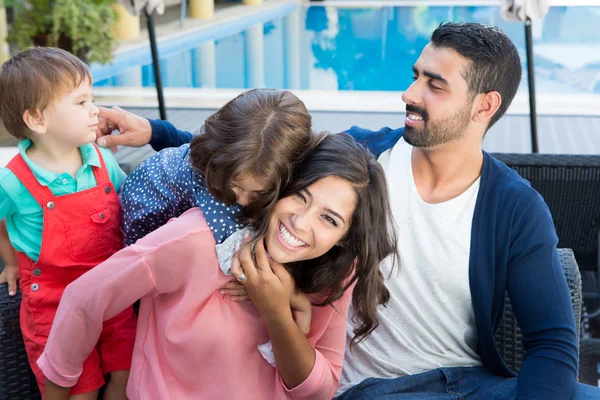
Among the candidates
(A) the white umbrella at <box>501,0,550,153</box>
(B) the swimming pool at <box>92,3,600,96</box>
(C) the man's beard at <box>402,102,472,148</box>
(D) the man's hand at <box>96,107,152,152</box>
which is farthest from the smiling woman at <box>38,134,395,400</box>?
(B) the swimming pool at <box>92,3,600,96</box>

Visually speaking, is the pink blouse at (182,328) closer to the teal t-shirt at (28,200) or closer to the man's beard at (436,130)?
the teal t-shirt at (28,200)

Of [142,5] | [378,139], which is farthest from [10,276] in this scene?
[142,5]

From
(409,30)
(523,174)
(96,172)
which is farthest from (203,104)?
(409,30)

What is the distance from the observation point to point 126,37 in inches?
419

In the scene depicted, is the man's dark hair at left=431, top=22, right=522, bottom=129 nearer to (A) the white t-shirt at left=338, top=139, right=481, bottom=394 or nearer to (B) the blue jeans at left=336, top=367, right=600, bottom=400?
(A) the white t-shirt at left=338, top=139, right=481, bottom=394

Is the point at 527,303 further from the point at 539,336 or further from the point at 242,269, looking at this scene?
the point at 242,269

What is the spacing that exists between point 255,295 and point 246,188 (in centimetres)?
23

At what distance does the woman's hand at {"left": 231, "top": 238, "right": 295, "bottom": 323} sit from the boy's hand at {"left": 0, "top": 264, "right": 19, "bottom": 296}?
0.61 m

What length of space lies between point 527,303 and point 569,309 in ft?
0.31

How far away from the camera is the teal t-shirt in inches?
67.1

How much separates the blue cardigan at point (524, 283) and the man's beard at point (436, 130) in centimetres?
11

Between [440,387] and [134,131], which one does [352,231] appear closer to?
[440,387]

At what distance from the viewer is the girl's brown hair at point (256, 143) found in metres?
1.53

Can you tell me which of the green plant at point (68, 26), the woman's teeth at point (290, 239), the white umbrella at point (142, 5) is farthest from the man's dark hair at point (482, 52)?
the green plant at point (68, 26)
